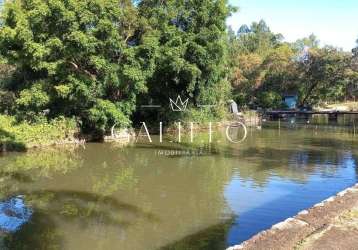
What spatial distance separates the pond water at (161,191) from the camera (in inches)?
422

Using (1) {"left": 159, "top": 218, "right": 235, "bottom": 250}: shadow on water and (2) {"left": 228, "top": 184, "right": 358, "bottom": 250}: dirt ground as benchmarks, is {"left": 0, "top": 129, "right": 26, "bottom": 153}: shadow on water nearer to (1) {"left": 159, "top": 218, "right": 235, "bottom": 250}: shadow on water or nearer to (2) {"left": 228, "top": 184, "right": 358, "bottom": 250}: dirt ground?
(1) {"left": 159, "top": 218, "right": 235, "bottom": 250}: shadow on water

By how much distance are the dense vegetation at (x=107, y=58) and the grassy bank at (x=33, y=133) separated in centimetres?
46

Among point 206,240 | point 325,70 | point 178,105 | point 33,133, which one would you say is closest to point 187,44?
point 178,105

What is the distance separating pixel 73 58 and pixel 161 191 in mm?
14087

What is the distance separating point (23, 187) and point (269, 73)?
50.4 metres

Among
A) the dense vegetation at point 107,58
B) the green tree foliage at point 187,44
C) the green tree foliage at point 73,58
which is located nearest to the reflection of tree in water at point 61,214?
the green tree foliage at point 73,58

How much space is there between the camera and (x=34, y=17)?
984 inches

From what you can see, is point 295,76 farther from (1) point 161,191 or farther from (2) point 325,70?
(1) point 161,191

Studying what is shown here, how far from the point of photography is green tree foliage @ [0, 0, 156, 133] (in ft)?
82.8

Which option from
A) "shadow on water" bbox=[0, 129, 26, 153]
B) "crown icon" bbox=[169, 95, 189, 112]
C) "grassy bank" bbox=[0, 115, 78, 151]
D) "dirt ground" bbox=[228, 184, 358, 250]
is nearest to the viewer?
"dirt ground" bbox=[228, 184, 358, 250]

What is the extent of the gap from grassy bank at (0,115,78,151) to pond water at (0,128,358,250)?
4.42 ft

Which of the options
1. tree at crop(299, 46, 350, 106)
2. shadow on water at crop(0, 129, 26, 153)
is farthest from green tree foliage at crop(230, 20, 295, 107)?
shadow on water at crop(0, 129, 26, 153)

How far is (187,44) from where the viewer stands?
31109mm

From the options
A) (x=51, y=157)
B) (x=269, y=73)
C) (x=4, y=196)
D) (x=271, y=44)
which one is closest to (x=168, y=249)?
(x=4, y=196)
